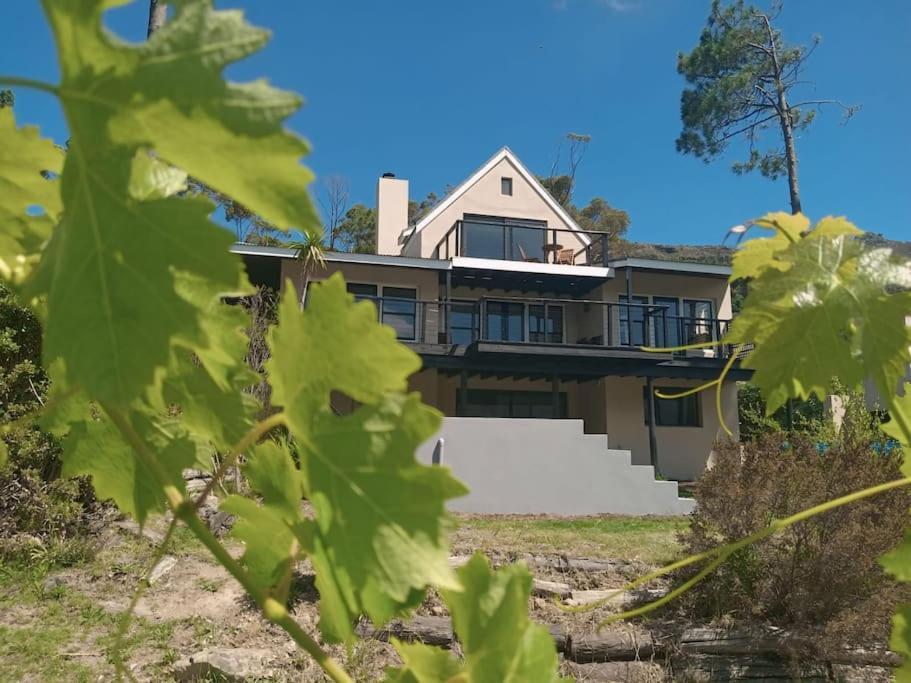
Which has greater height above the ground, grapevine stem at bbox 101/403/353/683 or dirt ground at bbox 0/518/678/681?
grapevine stem at bbox 101/403/353/683

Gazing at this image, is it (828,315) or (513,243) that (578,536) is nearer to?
→ (828,315)

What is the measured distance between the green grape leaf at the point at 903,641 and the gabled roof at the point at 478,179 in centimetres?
1707

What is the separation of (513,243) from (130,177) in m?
17.6

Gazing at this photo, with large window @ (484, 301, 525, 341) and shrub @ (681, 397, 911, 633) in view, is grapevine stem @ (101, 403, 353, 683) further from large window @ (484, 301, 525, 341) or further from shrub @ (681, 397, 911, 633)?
large window @ (484, 301, 525, 341)

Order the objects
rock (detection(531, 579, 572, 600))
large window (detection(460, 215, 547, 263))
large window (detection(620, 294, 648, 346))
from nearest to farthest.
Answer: rock (detection(531, 579, 572, 600))
large window (detection(620, 294, 648, 346))
large window (detection(460, 215, 547, 263))

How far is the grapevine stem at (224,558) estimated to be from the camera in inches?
11.9

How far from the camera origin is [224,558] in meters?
0.31

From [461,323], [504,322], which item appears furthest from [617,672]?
[504,322]

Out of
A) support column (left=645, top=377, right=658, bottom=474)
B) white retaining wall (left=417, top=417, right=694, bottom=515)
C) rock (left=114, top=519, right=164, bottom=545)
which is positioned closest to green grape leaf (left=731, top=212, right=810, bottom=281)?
rock (left=114, top=519, right=164, bottom=545)

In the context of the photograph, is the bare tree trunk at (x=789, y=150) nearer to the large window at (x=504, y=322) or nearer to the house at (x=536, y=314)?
the house at (x=536, y=314)

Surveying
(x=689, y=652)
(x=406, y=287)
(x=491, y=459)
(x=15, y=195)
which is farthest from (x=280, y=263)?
(x=15, y=195)

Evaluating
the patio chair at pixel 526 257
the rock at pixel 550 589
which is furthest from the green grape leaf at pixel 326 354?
the patio chair at pixel 526 257

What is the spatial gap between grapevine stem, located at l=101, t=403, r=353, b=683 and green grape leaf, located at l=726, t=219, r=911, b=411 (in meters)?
0.49

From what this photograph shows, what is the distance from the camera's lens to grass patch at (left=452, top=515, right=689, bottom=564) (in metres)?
6.67
